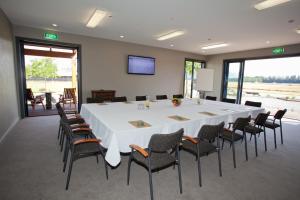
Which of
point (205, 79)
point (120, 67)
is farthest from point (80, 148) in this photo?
point (205, 79)

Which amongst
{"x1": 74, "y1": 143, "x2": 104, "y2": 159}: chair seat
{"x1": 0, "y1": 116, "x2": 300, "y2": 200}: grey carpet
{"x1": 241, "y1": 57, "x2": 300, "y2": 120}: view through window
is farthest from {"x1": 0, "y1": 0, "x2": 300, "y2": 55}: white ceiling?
{"x1": 0, "y1": 116, "x2": 300, "y2": 200}: grey carpet

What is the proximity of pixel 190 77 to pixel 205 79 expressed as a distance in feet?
2.57

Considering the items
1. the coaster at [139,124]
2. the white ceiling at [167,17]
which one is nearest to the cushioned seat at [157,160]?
the coaster at [139,124]

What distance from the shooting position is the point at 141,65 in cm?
711

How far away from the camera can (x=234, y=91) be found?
27.1 feet

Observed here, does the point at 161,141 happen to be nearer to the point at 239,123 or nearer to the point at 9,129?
the point at 239,123

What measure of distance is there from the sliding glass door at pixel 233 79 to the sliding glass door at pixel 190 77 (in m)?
1.41

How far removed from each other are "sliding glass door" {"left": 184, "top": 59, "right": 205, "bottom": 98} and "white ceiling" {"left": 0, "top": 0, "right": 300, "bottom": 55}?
3.46 m

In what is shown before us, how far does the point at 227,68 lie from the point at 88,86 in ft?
21.7

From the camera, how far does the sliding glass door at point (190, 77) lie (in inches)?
347

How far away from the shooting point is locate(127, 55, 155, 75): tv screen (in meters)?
6.85

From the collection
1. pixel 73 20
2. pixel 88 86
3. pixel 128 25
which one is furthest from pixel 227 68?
pixel 73 20

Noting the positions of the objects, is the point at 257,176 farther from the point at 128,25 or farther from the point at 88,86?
the point at 88,86

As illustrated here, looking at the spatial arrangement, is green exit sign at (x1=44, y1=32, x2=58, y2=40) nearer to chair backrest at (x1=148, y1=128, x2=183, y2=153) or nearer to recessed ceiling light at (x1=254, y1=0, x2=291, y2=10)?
chair backrest at (x1=148, y1=128, x2=183, y2=153)
